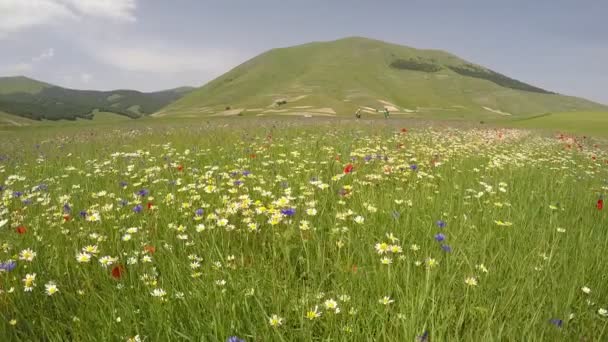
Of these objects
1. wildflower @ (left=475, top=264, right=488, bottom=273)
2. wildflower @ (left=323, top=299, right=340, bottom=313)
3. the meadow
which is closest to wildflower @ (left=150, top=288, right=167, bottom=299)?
the meadow

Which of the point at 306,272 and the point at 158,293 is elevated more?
the point at 158,293

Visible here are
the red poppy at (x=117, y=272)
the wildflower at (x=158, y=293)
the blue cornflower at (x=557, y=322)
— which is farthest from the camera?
the red poppy at (x=117, y=272)

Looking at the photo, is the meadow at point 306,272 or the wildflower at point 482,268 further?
the wildflower at point 482,268

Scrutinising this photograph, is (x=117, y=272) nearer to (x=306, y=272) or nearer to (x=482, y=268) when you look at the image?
(x=306, y=272)

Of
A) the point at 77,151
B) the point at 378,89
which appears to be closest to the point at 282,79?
the point at 378,89

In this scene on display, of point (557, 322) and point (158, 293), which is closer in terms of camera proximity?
point (557, 322)

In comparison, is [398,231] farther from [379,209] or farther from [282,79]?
[282,79]

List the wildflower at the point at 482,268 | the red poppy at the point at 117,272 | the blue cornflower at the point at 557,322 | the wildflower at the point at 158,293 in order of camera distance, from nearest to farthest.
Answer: the blue cornflower at the point at 557,322, the wildflower at the point at 158,293, the wildflower at the point at 482,268, the red poppy at the point at 117,272

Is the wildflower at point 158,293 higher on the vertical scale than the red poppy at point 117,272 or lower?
higher

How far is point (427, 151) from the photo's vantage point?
922cm

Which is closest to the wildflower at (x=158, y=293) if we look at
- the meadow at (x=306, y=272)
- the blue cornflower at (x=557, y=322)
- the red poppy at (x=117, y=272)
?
the meadow at (x=306, y=272)

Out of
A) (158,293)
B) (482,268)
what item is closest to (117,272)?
(158,293)

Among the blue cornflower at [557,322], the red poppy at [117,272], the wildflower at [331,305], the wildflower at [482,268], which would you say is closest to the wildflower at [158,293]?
the red poppy at [117,272]

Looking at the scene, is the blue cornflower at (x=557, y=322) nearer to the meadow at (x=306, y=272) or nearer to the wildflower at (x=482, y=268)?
the meadow at (x=306, y=272)
